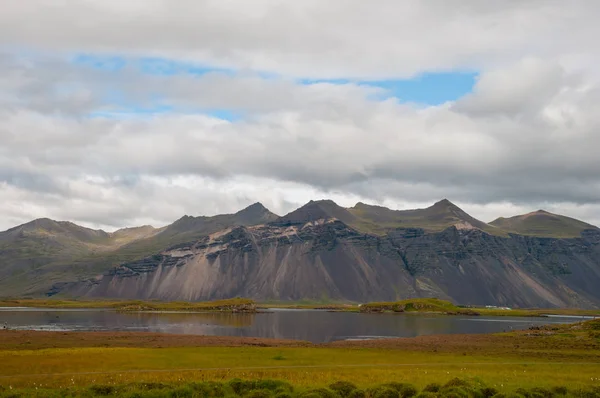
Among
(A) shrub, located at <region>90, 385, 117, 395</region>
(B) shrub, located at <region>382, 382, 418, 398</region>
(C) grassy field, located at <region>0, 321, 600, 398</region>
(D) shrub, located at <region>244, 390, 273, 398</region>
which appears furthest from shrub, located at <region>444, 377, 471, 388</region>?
(A) shrub, located at <region>90, 385, 117, 395</region>

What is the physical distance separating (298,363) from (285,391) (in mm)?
27852

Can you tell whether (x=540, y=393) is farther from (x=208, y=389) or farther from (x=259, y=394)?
(x=208, y=389)

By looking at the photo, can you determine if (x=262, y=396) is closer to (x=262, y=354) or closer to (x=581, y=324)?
(x=262, y=354)

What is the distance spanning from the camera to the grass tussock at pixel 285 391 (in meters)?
45.5

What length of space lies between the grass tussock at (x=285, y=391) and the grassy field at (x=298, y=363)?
4.65 ft

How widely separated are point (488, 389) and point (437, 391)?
4296mm

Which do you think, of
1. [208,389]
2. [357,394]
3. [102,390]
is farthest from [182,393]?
[357,394]

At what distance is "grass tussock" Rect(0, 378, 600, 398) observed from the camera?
149 ft

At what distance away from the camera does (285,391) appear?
154 ft

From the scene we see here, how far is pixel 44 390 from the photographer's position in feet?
155

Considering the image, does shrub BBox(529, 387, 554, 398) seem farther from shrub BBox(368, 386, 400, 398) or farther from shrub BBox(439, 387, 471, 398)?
shrub BBox(368, 386, 400, 398)

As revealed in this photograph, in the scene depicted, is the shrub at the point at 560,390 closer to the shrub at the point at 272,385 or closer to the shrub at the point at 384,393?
the shrub at the point at 384,393

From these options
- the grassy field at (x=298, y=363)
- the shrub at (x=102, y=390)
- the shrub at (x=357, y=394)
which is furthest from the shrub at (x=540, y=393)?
the shrub at (x=102, y=390)

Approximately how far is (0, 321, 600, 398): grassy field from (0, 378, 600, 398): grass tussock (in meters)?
1.42
